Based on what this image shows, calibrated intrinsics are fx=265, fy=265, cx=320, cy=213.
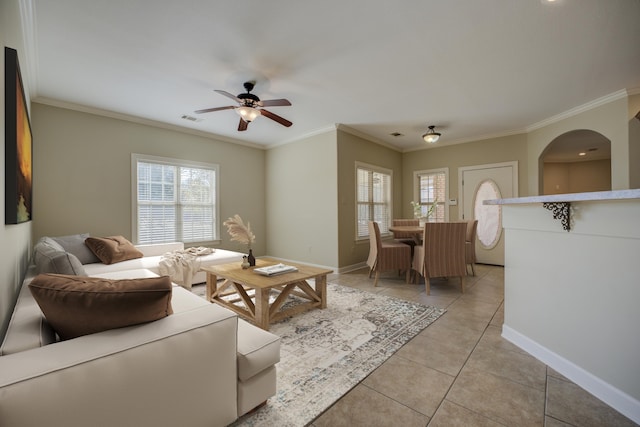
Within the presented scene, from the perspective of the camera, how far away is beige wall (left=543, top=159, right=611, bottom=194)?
712cm

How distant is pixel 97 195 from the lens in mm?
3977

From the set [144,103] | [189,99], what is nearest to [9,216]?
[189,99]

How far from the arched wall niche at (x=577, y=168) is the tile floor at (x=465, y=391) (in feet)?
19.0

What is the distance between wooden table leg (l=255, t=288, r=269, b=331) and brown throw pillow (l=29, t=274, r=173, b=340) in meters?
1.30

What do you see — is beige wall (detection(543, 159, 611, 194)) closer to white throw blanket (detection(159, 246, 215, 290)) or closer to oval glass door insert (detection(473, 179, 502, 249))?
oval glass door insert (detection(473, 179, 502, 249))

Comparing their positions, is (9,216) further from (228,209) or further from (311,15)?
(228,209)

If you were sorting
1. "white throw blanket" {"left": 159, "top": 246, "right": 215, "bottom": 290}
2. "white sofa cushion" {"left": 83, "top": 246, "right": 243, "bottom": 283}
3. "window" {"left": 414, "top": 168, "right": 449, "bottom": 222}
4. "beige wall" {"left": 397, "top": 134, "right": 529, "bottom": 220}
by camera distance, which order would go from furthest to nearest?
"window" {"left": 414, "top": 168, "right": 449, "bottom": 222}
"beige wall" {"left": 397, "top": 134, "right": 529, "bottom": 220}
"white throw blanket" {"left": 159, "top": 246, "right": 215, "bottom": 290}
"white sofa cushion" {"left": 83, "top": 246, "right": 243, "bottom": 283}

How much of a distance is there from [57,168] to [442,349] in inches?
203

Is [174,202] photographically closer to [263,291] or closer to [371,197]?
[263,291]

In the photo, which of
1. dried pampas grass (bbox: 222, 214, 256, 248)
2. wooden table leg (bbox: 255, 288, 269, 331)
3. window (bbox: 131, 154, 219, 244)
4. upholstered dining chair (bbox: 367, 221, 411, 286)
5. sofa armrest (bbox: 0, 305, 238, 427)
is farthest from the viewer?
window (bbox: 131, 154, 219, 244)

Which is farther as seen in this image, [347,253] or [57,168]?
[347,253]

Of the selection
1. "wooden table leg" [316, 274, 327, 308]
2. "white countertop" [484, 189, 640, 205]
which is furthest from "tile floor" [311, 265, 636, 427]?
"white countertop" [484, 189, 640, 205]

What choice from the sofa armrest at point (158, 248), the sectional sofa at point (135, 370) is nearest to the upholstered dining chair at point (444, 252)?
the sectional sofa at point (135, 370)

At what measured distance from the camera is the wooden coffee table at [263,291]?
8.00ft
